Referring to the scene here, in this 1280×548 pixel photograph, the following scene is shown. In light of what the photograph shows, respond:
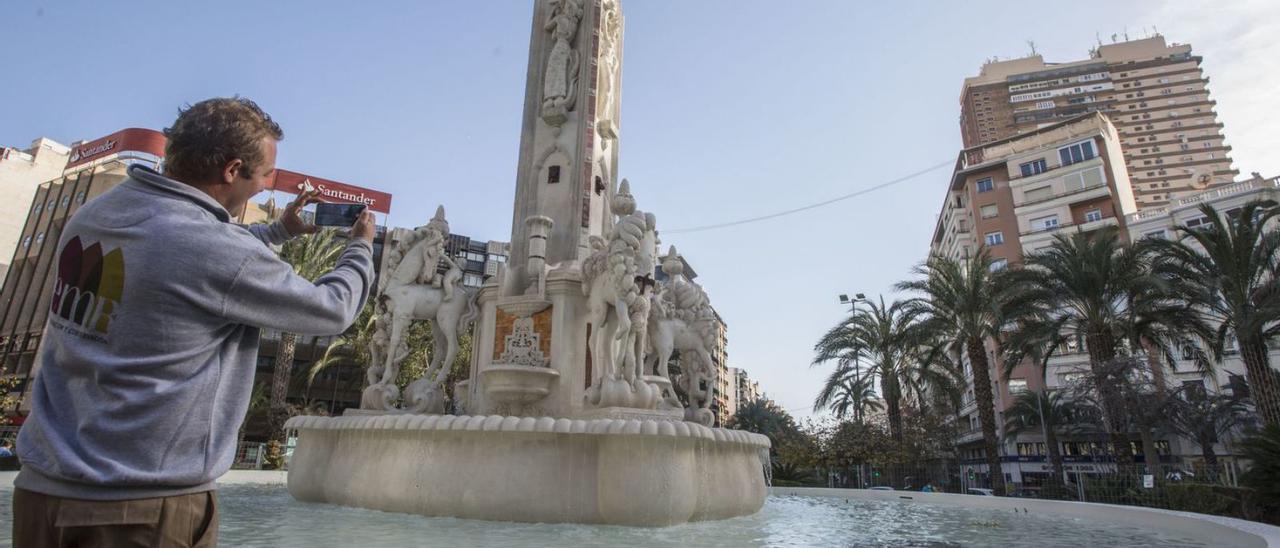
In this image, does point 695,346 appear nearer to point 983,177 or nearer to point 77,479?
point 77,479

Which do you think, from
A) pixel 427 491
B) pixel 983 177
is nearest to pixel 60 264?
pixel 427 491

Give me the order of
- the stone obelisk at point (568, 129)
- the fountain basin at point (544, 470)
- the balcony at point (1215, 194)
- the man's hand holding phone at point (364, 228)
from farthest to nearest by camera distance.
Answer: the balcony at point (1215, 194) < the stone obelisk at point (568, 129) < the fountain basin at point (544, 470) < the man's hand holding phone at point (364, 228)

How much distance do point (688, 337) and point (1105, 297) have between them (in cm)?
1597

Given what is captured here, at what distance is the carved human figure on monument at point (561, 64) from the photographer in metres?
12.4

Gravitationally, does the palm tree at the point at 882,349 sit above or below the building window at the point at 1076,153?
below

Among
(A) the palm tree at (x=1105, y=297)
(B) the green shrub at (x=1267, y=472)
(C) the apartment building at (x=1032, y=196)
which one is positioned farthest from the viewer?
(C) the apartment building at (x=1032, y=196)

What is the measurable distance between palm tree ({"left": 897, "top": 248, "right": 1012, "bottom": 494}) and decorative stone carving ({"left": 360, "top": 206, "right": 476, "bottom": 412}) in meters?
18.2

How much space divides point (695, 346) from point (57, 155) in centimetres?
6653

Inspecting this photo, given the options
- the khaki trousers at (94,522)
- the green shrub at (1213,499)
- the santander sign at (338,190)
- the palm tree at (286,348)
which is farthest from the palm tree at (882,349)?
the santander sign at (338,190)

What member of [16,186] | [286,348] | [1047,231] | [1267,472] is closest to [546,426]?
[1267,472]

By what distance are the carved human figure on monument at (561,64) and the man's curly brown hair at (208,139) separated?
10.8 meters

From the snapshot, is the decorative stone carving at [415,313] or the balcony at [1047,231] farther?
the balcony at [1047,231]

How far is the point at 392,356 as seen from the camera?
9.90 metres

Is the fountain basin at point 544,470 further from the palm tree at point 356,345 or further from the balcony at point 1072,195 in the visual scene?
the balcony at point 1072,195
